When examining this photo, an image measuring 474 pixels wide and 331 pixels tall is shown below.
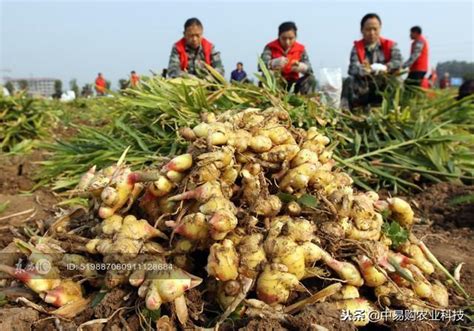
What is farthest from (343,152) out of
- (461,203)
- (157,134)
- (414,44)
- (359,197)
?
(414,44)

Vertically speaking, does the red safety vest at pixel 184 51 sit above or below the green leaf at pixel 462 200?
above

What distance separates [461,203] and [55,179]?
273 centimetres

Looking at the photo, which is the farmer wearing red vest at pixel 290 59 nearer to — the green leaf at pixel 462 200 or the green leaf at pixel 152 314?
the green leaf at pixel 462 200

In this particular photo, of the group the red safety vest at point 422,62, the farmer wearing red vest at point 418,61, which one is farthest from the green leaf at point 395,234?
the red safety vest at point 422,62

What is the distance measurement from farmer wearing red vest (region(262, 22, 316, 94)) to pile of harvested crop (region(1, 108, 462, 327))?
3106mm

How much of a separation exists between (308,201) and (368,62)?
3.80 m

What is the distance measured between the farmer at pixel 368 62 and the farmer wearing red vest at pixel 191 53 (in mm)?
1362

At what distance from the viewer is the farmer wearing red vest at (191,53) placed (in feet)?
15.7

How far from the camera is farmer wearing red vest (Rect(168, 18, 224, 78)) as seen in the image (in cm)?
479

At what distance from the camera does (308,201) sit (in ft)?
5.36

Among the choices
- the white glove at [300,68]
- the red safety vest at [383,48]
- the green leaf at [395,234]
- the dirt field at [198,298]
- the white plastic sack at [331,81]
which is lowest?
the dirt field at [198,298]

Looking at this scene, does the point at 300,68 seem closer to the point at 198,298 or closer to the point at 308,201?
the point at 308,201

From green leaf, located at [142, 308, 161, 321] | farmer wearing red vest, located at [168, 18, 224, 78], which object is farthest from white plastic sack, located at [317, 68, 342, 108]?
green leaf, located at [142, 308, 161, 321]

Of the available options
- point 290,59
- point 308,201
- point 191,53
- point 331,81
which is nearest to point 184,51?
point 191,53
